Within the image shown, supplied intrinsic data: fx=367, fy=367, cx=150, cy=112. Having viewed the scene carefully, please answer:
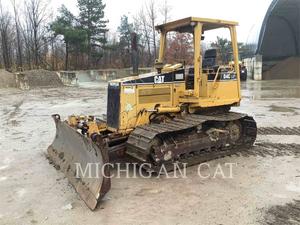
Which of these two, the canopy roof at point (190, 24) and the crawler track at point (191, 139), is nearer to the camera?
the crawler track at point (191, 139)

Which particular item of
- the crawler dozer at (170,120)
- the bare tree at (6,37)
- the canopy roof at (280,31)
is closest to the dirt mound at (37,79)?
the bare tree at (6,37)

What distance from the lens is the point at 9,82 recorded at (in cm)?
2955

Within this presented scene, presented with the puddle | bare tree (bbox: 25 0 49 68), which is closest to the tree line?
bare tree (bbox: 25 0 49 68)

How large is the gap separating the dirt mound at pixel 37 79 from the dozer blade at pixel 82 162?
22.1 metres

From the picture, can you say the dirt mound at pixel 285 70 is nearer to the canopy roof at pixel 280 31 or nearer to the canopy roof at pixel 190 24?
the canopy roof at pixel 280 31

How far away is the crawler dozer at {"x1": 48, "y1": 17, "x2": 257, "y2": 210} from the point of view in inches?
238

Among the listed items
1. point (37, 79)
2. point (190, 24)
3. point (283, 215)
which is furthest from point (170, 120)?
point (37, 79)

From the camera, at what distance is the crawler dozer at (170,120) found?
6035 mm

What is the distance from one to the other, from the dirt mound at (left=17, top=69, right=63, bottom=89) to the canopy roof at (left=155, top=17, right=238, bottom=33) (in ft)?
74.3

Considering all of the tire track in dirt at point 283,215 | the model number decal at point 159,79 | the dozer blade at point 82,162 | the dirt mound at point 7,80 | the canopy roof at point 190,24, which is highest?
the canopy roof at point 190,24

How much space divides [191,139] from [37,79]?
974 inches

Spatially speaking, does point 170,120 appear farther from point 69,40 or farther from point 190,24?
point 69,40

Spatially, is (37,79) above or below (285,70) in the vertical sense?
below

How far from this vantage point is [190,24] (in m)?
6.63
